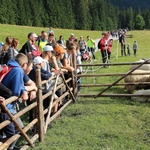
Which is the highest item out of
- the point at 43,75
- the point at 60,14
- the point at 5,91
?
the point at 60,14

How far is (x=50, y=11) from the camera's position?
9100cm

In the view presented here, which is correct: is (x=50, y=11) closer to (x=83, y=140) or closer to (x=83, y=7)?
(x=83, y=7)

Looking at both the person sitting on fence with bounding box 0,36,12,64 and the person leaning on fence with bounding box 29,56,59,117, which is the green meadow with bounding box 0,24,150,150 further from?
the person sitting on fence with bounding box 0,36,12,64

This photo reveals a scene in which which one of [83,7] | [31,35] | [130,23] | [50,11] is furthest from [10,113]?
[130,23]

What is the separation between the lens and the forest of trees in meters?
77.0

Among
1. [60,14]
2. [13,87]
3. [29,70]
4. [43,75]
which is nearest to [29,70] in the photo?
[29,70]

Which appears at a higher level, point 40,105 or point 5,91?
point 5,91

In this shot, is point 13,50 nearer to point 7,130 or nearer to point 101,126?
point 101,126

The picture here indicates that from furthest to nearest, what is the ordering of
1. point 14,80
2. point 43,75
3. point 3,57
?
point 3,57
point 43,75
point 14,80

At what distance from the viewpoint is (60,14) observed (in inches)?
3605

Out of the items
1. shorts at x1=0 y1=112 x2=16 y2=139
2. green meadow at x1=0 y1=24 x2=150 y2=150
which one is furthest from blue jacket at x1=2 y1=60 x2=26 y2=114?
green meadow at x1=0 y1=24 x2=150 y2=150

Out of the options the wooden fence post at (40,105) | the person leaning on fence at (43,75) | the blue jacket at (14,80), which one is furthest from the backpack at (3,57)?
the blue jacket at (14,80)

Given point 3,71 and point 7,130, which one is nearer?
point 3,71

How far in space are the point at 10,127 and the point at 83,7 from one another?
329 feet
